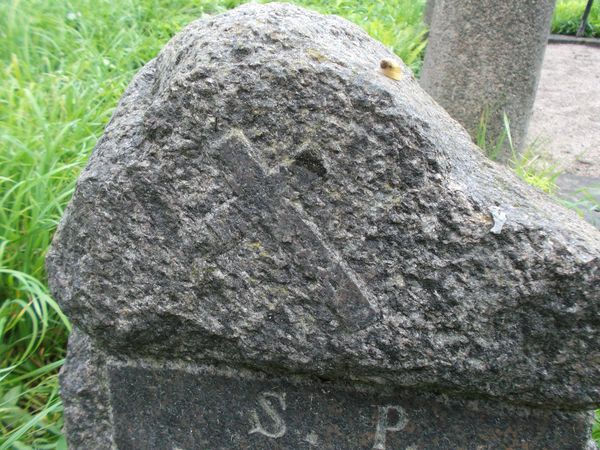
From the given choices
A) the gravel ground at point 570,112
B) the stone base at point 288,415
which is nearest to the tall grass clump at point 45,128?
the stone base at point 288,415

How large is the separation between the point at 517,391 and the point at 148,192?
0.73 metres

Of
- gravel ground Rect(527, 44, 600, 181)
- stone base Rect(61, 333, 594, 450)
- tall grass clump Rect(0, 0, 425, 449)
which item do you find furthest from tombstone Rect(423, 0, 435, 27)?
stone base Rect(61, 333, 594, 450)

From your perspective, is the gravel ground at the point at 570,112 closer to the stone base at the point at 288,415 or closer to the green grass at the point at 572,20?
the green grass at the point at 572,20

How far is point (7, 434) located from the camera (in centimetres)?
157

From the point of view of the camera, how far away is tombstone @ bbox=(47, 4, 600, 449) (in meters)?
1.09

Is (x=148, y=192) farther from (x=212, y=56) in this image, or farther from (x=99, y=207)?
(x=212, y=56)

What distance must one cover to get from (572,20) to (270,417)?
6.32m

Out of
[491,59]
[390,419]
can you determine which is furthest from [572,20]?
[390,419]

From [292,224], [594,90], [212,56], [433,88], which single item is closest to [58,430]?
[292,224]

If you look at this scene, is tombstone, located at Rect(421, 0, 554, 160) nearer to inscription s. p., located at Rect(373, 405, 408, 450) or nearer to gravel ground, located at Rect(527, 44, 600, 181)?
gravel ground, located at Rect(527, 44, 600, 181)

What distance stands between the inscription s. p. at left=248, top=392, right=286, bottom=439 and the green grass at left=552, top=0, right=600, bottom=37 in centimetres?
611

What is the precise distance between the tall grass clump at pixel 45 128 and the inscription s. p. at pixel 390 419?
77 cm

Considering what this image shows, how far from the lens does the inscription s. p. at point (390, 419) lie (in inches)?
49.4

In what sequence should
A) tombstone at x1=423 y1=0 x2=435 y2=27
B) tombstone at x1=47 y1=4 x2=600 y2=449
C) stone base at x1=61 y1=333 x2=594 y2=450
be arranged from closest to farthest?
tombstone at x1=47 y1=4 x2=600 y2=449 < stone base at x1=61 y1=333 x2=594 y2=450 < tombstone at x1=423 y1=0 x2=435 y2=27
